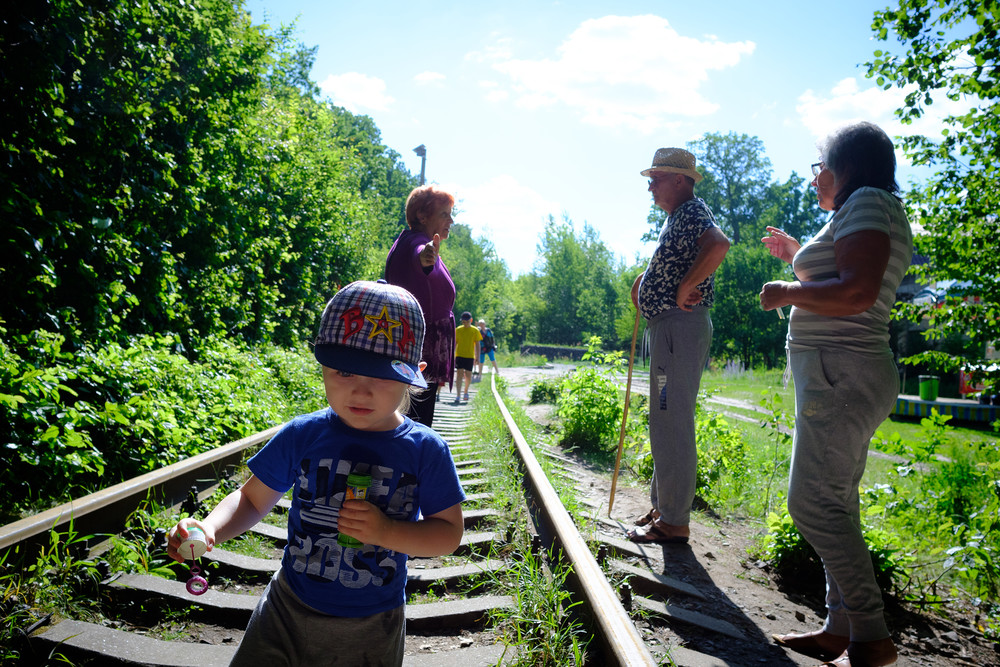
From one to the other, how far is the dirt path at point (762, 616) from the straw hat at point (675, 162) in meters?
2.40

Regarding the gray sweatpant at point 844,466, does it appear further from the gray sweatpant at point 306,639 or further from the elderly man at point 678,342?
the gray sweatpant at point 306,639

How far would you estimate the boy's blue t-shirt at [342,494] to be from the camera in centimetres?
165

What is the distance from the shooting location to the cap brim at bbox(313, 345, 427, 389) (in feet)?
5.41

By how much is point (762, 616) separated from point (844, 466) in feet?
3.30

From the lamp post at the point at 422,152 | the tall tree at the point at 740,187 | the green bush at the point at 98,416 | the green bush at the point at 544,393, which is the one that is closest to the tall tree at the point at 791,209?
the tall tree at the point at 740,187

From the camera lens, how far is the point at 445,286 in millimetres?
4230

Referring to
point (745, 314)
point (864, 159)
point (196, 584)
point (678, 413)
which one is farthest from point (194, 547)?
point (745, 314)

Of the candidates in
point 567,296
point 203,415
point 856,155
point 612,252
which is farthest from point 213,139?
point 612,252

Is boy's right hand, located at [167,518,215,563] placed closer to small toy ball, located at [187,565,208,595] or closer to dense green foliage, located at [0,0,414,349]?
small toy ball, located at [187,565,208,595]

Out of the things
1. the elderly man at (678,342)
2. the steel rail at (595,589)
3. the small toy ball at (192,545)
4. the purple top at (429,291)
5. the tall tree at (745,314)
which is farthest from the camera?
the tall tree at (745,314)

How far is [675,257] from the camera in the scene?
3.98 meters

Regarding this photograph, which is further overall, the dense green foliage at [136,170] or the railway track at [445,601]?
the dense green foliage at [136,170]

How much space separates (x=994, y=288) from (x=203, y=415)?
6.64 m

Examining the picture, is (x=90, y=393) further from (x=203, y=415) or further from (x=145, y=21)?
(x=145, y=21)
